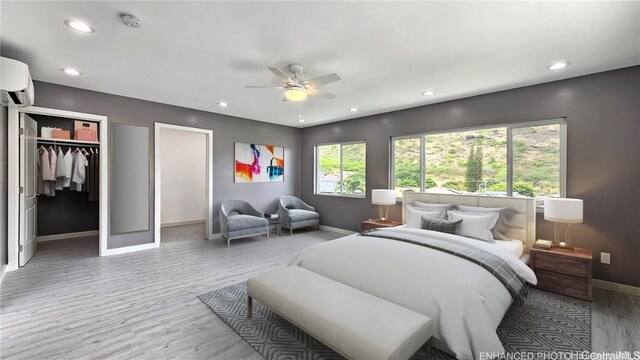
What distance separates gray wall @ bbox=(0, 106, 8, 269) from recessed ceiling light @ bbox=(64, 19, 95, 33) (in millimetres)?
2071

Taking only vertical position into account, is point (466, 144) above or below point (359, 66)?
below

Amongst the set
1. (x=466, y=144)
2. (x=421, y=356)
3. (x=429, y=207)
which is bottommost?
(x=421, y=356)

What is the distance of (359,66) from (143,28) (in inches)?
85.7

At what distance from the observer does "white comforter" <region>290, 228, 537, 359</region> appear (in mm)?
1836

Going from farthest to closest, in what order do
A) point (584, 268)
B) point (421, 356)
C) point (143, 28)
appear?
point (584, 268) < point (143, 28) < point (421, 356)

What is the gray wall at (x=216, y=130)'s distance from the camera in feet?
13.4

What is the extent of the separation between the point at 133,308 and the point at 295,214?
3681 millimetres

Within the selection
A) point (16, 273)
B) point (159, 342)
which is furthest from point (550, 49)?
point (16, 273)

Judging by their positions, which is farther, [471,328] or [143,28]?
[143,28]

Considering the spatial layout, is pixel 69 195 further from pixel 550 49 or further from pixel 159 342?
pixel 550 49

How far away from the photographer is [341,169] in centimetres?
644

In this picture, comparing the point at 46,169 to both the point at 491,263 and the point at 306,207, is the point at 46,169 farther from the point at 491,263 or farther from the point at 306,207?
the point at 491,263

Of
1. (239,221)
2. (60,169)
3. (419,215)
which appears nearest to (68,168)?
(60,169)

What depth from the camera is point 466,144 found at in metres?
4.46
